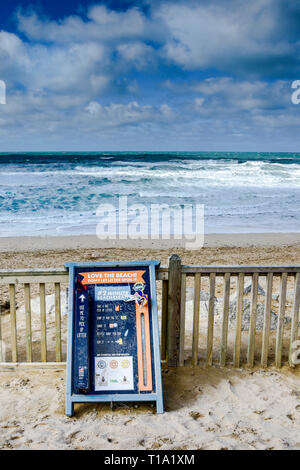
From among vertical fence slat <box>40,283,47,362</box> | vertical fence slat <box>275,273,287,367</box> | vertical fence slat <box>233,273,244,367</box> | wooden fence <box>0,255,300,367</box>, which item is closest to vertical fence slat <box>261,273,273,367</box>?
wooden fence <box>0,255,300,367</box>

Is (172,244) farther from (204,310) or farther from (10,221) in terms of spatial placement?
(10,221)

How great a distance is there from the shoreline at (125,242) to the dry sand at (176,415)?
21.2 ft

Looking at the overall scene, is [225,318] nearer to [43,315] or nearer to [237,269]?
[237,269]

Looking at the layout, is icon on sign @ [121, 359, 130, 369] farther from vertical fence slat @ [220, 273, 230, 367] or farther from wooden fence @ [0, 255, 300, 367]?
vertical fence slat @ [220, 273, 230, 367]

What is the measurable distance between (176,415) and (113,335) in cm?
87

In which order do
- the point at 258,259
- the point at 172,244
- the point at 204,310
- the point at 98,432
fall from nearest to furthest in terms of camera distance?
the point at 98,432 → the point at 204,310 → the point at 258,259 → the point at 172,244

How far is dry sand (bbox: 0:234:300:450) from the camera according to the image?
3.03m

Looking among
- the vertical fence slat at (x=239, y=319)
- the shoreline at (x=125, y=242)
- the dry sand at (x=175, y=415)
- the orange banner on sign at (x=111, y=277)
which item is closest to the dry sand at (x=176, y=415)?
the dry sand at (x=175, y=415)

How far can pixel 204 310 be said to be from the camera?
5.68 metres

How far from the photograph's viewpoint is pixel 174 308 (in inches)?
159

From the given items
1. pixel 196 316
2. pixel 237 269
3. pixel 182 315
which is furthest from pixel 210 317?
pixel 237 269

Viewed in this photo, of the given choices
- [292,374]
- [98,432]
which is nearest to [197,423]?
[98,432]

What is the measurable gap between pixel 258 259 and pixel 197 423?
6.48 m

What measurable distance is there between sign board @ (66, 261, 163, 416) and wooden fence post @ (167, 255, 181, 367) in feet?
0.64
